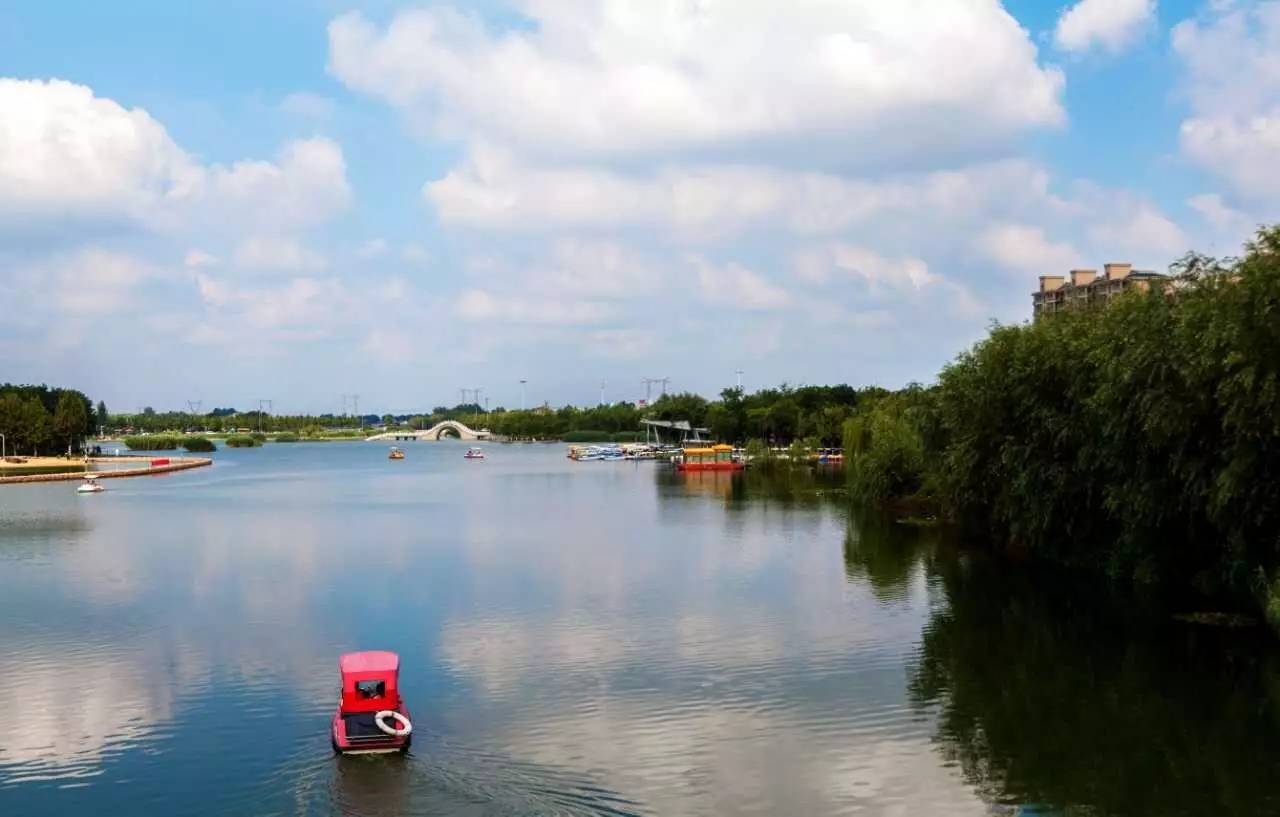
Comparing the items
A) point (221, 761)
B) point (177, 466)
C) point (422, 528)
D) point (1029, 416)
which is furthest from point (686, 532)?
point (177, 466)

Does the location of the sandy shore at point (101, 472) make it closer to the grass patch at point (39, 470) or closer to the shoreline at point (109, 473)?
the shoreline at point (109, 473)

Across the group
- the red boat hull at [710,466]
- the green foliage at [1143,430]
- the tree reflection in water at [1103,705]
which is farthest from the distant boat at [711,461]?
the tree reflection in water at [1103,705]

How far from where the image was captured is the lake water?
13.6 metres

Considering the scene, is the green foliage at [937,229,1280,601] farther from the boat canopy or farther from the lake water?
the boat canopy

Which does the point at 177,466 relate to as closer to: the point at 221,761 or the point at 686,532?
the point at 686,532

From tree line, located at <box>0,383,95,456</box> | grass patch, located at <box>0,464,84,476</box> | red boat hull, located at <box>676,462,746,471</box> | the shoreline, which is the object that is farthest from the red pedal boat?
tree line, located at <box>0,383,95,456</box>

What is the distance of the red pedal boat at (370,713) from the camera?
14.4m

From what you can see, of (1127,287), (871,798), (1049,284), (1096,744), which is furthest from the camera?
(1049,284)

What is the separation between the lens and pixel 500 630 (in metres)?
23.0

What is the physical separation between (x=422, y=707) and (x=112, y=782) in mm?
4571

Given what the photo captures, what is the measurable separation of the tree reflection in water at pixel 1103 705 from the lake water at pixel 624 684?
0.07 meters

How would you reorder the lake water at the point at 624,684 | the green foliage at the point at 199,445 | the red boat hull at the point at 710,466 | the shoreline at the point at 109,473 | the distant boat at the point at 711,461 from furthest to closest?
1. the green foliage at the point at 199,445
2. the distant boat at the point at 711,461
3. the red boat hull at the point at 710,466
4. the shoreline at the point at 109,473
5. the lake water at the point at 624,684

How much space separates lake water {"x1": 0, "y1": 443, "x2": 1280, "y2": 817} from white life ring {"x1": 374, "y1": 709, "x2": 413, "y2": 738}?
1.20 feet

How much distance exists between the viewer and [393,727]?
567 inches
